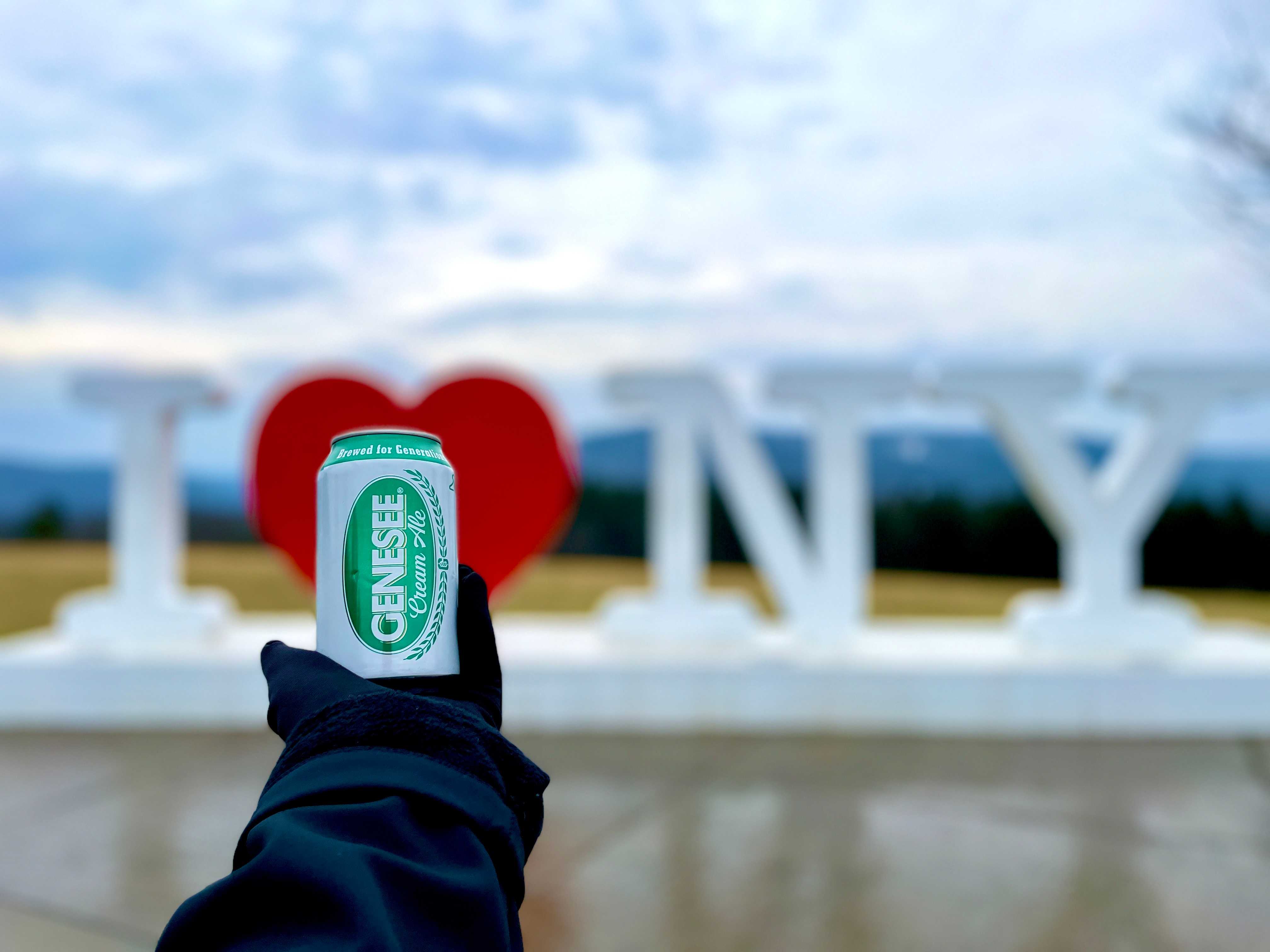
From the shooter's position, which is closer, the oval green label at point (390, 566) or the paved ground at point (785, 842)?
the oval green label at point (390, 566)

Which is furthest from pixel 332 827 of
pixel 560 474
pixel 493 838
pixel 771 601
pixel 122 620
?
pixel 771 601

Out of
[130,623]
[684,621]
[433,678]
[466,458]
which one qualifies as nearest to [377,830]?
[433,678]

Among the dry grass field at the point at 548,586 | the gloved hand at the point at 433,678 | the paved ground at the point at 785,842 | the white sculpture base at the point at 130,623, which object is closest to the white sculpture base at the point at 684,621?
the paved ground at the point at 785,842

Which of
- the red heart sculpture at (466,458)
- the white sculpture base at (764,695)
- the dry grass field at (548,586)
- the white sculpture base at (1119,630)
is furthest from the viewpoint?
the dry grass field at (548,586)

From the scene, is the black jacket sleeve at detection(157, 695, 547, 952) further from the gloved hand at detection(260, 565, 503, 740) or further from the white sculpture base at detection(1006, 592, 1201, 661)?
the white sculpture base at detection(1006, 592, 1201, 661)

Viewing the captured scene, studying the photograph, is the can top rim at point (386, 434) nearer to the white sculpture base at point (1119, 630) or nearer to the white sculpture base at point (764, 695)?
the white sculpture base at point (764, 695)

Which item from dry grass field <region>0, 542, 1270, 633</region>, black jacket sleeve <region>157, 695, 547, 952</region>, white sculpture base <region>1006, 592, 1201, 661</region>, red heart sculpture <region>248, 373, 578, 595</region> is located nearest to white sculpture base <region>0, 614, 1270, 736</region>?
white sculpture base <region>1006, 592, 1201, 661</region>

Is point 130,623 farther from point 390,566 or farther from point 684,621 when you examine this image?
point 390,566
